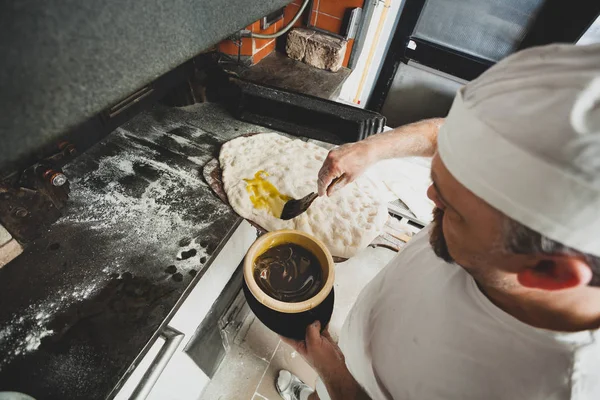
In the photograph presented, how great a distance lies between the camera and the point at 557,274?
69cm

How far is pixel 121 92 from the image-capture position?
53 centimetres

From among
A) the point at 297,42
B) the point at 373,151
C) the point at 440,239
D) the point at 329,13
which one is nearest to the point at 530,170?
the point at 440,239

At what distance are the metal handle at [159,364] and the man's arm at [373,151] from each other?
3.52 feet

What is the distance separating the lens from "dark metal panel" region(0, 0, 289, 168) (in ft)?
1.26

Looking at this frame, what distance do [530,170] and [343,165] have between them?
3.35 feet

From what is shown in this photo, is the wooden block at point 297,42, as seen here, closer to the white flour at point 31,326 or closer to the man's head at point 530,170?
the man's head at point 530,170

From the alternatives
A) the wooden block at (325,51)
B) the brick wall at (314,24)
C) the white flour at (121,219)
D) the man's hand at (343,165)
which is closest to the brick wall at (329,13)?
the brick wall at (314,24)

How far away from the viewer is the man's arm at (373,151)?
165cm

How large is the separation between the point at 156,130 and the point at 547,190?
2141mm

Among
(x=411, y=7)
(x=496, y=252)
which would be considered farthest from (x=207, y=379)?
(x=411, y=7)

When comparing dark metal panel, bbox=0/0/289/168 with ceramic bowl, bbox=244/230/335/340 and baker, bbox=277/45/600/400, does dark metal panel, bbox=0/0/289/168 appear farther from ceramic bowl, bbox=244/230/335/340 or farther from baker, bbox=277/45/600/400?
ceramic bowl, bbox=244/230/335/340

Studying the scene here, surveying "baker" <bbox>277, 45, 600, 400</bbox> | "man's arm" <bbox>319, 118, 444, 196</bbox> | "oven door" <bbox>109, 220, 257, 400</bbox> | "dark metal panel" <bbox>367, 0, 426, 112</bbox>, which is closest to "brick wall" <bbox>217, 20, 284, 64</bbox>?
"man's arm" <bbox>319, 118, 444, 196</bbox>

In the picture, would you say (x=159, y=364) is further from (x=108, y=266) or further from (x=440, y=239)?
(x=440, y=239)

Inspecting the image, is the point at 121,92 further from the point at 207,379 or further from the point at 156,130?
the point at 207,379
